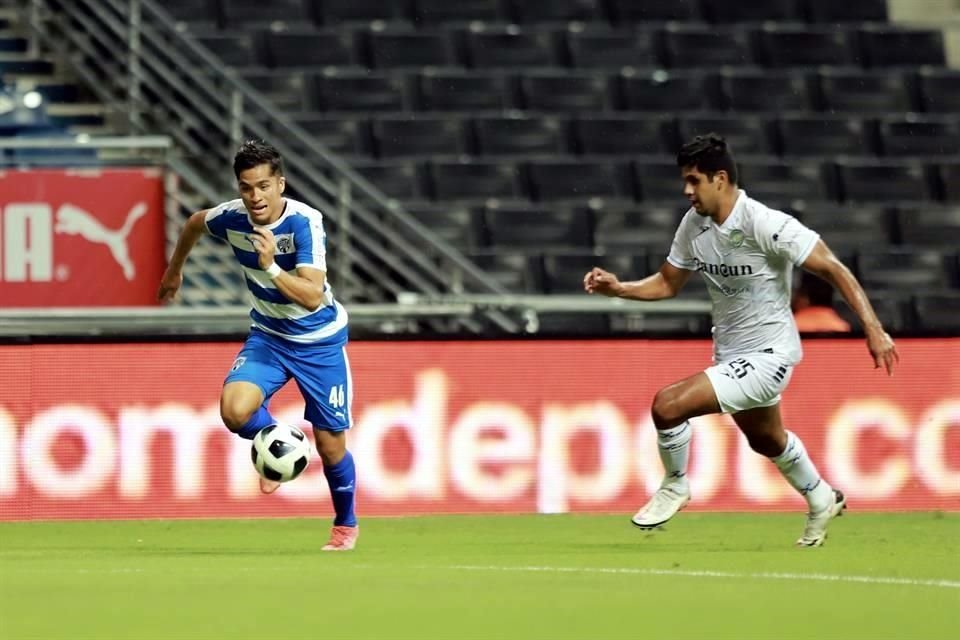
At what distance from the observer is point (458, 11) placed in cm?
1864

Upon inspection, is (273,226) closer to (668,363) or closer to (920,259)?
(668,363)

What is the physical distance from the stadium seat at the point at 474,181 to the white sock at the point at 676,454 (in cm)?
709

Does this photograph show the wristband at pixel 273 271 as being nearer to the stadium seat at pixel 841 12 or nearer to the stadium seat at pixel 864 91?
the stadium seat at pixel 864 91

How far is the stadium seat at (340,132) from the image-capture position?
16.8 metres

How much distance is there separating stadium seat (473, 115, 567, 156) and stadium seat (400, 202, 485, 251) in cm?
106

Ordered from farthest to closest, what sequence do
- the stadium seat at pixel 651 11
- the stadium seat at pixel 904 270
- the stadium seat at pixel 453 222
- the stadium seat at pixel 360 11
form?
the stadium seat at pixel 651 11 < the stadium seat at pixel 360 11 < the stadium seat at pixel 904 270 < the stadium seat at pixel 453 222

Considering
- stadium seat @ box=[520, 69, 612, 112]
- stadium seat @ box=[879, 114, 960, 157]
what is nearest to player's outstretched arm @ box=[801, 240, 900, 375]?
stadium seat @ box=[520, 69, 612, 112]

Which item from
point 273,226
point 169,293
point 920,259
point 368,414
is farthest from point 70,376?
point 920,259

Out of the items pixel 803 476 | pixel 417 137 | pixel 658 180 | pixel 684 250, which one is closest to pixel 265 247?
pixel 684 250

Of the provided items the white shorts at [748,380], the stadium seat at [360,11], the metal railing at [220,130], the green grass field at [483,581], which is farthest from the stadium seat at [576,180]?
the white shorts at [748,380]

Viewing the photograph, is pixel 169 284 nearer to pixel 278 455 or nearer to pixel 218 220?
pixel 218 220

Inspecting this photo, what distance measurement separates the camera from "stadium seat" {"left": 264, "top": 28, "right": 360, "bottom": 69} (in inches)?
690

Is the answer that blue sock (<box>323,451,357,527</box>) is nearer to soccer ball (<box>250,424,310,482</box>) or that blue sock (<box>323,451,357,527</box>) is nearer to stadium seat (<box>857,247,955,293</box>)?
soccer ball (<box>250,424,310,482</box>)

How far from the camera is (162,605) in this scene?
7109mm
